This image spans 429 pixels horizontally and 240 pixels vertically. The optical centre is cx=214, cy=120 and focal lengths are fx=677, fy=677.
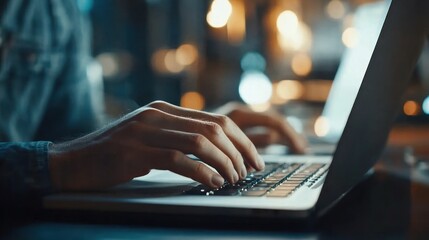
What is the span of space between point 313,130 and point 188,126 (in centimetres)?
94

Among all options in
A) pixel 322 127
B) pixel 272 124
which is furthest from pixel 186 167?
pixel 322 127

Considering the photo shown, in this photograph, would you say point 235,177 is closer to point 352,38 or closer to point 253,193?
point 253,193

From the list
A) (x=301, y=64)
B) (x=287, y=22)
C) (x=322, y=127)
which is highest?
(x=287, y=22)

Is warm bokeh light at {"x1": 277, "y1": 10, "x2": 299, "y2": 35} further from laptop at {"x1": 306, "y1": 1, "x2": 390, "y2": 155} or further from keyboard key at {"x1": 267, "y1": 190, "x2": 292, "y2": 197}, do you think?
keyboard key at {"x1": 267, "y1": 190, "x2": 292, "y2": 197}

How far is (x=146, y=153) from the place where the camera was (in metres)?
0.62

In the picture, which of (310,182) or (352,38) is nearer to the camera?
(310,182)

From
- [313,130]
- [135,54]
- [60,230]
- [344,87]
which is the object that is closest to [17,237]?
[60,230]

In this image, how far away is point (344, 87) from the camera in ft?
4.42

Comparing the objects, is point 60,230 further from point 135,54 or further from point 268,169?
point 135,54

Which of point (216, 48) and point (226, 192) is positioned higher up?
point (216, 48)

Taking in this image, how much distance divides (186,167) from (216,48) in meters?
2.87

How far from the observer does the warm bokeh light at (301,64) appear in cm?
286

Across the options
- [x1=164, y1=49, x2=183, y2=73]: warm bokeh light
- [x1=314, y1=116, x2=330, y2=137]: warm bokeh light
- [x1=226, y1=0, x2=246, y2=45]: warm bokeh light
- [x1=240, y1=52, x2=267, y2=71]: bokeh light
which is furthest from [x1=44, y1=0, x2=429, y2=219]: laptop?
[x1=164, y1=49, x2=183, y2=73]: warm bokeh light

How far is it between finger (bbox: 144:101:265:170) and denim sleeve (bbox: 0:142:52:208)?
0.12 m
